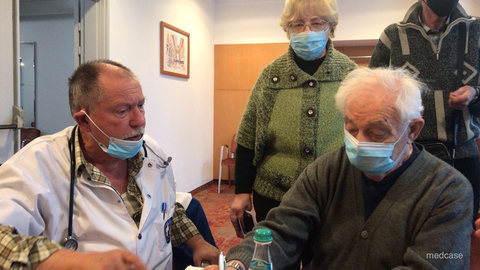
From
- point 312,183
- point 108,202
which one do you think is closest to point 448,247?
point 312,183

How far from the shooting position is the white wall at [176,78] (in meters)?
3.64

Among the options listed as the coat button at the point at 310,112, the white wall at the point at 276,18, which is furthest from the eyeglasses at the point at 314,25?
the white wall at the point at 276,18

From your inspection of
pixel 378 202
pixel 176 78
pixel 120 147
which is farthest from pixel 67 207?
pixel 176 78

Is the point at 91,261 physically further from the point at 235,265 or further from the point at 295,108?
the point at 295,108

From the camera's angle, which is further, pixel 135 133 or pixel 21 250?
pixel 135 133

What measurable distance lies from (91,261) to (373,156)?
34.3 inches

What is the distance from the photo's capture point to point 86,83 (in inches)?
51.9

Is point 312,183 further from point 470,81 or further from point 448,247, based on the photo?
point 470,81

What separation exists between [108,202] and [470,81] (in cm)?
155

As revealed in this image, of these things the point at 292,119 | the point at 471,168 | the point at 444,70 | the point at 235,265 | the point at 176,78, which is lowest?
the point at 235,265

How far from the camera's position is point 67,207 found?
118cm

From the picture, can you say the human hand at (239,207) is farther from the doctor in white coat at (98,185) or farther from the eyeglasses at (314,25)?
the eyeglasses at (314,25)

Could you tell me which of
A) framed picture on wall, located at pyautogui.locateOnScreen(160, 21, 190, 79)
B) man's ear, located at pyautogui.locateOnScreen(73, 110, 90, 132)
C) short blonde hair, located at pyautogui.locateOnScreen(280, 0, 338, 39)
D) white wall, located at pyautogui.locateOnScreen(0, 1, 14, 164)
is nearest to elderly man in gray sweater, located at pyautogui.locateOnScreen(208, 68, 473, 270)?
short blonde hair, located at pyautogui.locateOnScreen(280, 0, 338, 39)

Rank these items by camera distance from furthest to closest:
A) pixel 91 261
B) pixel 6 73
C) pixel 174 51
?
pixel 174 51 < pixel 6 73 < pixel 91 261
